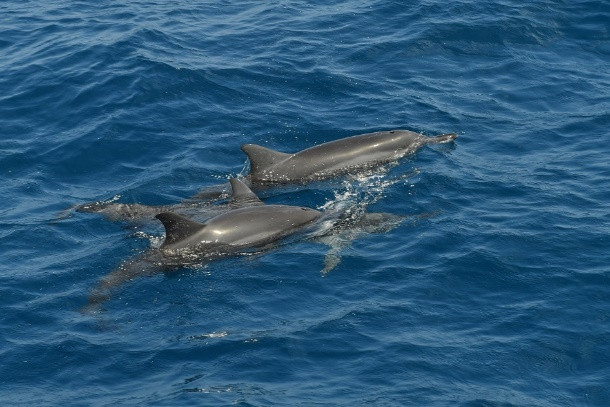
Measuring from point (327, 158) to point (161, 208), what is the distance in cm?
Answer: 389

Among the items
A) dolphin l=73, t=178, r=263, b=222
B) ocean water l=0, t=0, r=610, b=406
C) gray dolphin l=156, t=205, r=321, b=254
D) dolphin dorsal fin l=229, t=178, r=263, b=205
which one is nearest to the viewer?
ocean water l=0, t=0, r=610, b=406

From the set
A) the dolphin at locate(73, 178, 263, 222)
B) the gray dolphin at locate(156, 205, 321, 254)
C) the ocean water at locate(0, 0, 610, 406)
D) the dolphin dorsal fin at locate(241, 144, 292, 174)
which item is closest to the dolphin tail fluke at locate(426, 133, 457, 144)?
the ocean water at locate(0, 0, 610, 406)

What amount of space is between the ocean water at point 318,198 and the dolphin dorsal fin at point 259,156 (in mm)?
762

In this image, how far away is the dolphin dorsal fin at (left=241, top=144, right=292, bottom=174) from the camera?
22812 millimetres

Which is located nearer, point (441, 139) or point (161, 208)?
point (161, 208)

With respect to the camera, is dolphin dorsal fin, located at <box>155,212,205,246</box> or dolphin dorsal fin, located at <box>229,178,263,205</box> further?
dolphin dorsal fin, located at <box>229,178,263,205</box>

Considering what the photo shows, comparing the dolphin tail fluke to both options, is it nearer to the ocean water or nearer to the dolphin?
Result: the ocean water

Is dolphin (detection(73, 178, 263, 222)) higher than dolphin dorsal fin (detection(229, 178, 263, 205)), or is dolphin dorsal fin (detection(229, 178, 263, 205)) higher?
dolphin dorsal fin (detection(229, 178, 263, 205))

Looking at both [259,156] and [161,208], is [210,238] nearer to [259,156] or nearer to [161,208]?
[161,208]

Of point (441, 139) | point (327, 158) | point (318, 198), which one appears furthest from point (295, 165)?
point (441, 139)

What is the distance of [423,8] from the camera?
31.5 metres

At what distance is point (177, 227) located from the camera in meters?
19.4

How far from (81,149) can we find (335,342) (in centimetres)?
1042

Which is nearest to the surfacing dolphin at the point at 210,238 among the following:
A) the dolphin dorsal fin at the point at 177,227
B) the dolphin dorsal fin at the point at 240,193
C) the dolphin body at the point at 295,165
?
the dolphin dorsal fin at the point at 177,227
